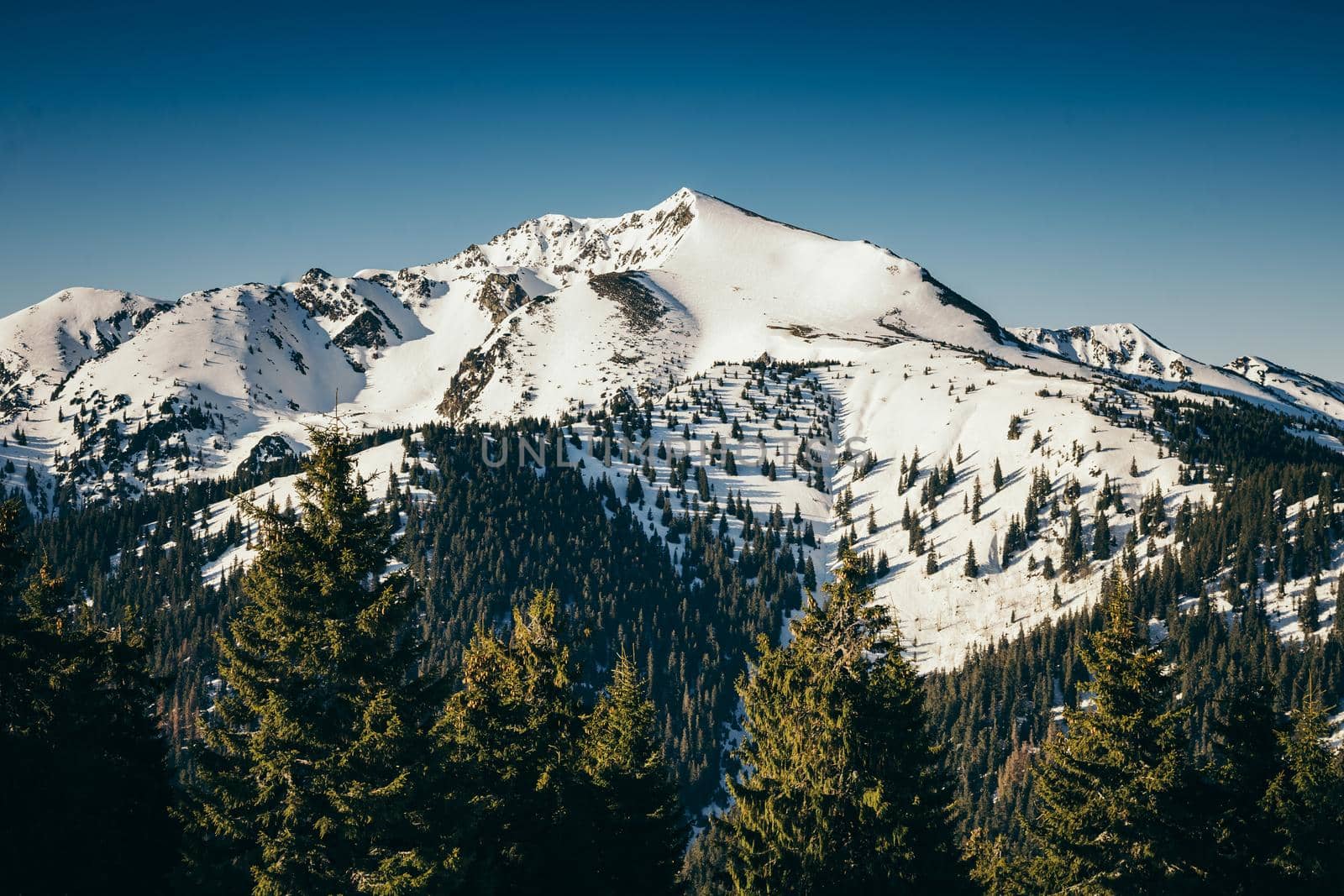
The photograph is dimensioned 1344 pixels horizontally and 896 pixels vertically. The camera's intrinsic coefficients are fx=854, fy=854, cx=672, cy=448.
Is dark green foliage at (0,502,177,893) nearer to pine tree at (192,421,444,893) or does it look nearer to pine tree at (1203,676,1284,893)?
pine tree at (192,421,444,893)

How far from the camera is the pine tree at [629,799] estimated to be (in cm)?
3069

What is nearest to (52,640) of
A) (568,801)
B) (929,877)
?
(568,801)

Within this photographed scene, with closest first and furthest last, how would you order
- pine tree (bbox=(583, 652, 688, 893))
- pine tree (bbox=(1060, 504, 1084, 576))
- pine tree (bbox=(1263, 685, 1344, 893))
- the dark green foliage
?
the dark green foliage < pine tree (bbox=(1263, 685, 1344, 893)) < pine tree (bbox=(583, 652, 688, 893)) < pine tree (bbox=(1060, 504, 1084, 576))

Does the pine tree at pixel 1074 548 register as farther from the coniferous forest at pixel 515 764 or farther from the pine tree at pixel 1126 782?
the pine tree at pixel 1126 782

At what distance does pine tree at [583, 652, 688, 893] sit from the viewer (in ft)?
101

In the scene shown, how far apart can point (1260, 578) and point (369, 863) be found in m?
182

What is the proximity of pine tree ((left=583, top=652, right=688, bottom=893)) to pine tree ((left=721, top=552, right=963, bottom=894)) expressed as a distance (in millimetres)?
5826

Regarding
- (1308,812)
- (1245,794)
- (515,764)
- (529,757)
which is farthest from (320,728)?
(1308,812)

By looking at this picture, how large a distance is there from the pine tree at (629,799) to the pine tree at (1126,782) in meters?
14.1

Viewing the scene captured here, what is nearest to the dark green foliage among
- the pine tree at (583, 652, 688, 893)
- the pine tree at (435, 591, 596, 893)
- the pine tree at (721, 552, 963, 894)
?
the pine tree at (435, 591, 596, 893)

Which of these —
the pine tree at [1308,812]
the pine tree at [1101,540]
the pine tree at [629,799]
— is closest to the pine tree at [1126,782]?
the pine tree at [1308,812]

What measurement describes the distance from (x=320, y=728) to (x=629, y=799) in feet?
46.3

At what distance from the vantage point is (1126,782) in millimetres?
26922

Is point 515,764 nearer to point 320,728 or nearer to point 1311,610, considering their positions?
point 320,728
